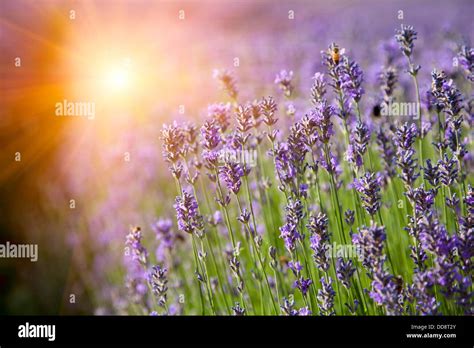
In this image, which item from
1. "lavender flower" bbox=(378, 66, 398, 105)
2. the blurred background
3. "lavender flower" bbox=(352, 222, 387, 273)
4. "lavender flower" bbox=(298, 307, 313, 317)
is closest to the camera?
"lavender flower" bbox=(352, 222, 387, 273)

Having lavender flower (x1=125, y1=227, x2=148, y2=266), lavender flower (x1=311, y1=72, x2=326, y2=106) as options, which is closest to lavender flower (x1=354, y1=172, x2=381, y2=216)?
lavender flower (x1=311, y1=72, x2=326, y2=106)

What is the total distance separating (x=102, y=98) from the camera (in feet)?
15.4

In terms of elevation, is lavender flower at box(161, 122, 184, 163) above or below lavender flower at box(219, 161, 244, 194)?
above

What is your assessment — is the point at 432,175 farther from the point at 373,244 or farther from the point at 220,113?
the point at 220,113

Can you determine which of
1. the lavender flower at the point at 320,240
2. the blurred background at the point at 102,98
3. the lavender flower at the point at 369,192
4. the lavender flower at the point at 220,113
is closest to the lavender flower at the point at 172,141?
the lavender flower at the point at 220,113

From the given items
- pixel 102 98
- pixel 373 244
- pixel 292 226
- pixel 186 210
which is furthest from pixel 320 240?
pixel 102 98

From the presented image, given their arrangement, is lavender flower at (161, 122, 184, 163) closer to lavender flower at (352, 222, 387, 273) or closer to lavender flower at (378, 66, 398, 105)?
lavender flower at (352, 222, 387, 273)

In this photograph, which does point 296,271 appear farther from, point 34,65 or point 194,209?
point 34,65

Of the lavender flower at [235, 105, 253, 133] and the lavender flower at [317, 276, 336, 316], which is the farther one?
the lavender flower at [235, 105, 253, 133]

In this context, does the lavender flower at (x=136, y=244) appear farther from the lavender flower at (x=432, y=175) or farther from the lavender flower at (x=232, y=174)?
the lavender flower at (x=432, y=175)

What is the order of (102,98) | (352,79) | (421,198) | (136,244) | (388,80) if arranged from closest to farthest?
(421,198) < (352,79) < (136,244) < (388,80) < (102,98)

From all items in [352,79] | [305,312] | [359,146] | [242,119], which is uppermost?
[352,79]

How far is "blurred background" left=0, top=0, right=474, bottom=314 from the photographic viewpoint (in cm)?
407

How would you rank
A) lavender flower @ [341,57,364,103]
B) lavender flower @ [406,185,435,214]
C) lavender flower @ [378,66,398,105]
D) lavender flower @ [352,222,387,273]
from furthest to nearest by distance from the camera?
lavender flower @ [378,66,398,105]
lavender flower @ [341,57,364,103]
lavender flower @ [406,185,435,214]
lavender flower @ [352,222,387,273]
